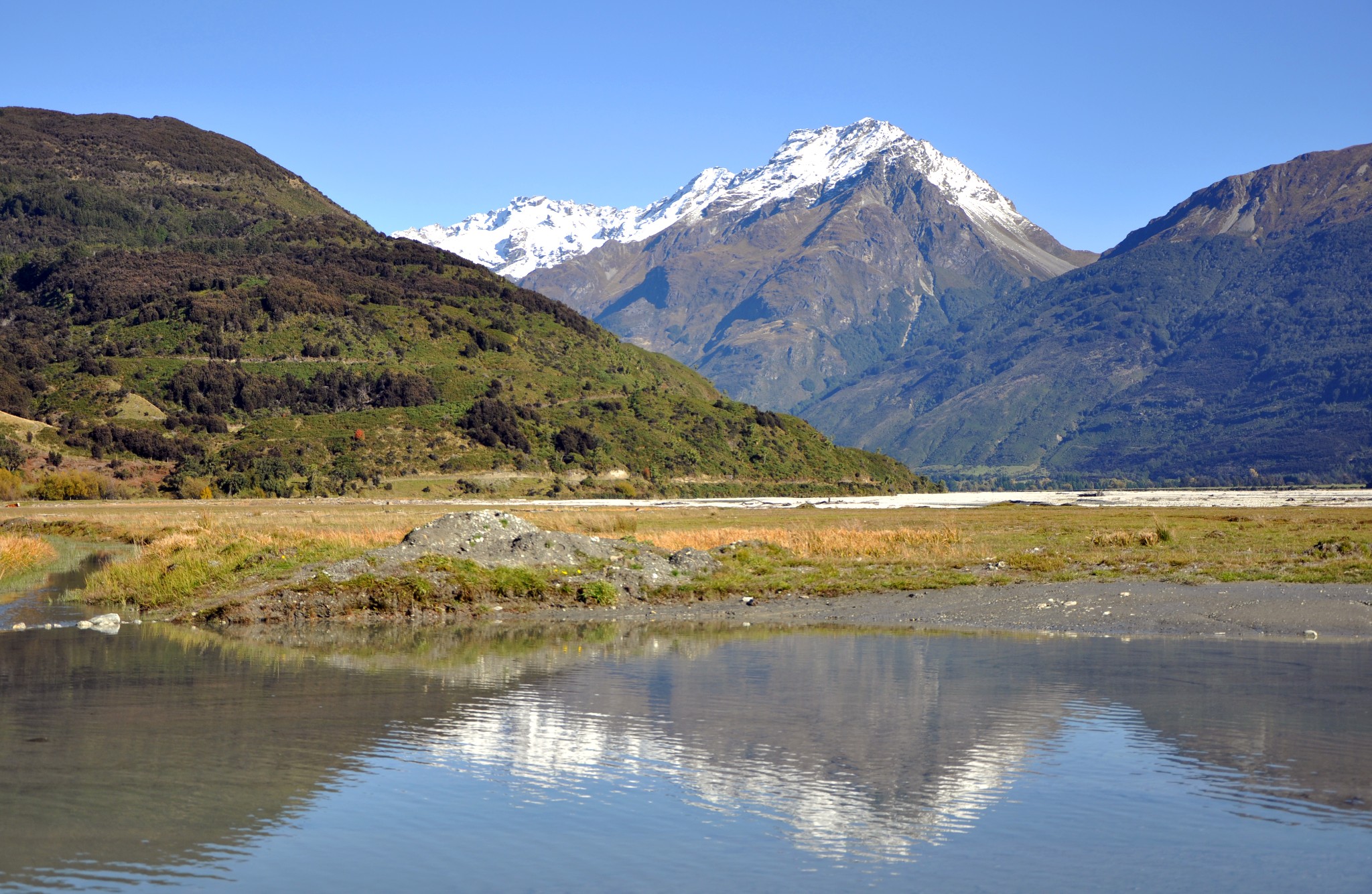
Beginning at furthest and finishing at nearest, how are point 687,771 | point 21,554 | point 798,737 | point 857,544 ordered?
point 857,544, point 21,554, point 798,737, point 687,771

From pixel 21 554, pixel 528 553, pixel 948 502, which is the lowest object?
pixel 21 554

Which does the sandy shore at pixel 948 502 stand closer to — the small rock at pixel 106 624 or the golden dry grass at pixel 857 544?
the golden dry grass at pixel 857 544

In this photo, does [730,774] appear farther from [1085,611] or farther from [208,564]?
[208,564]

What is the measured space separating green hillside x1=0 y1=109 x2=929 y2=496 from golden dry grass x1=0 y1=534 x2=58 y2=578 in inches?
2047

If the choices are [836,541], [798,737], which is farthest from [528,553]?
[798,737]

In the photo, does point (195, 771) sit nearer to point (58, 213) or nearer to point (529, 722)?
point (529, 722)

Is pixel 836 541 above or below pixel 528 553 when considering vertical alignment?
above

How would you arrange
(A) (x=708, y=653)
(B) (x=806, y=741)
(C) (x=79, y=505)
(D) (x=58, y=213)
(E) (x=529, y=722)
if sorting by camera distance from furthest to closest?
(D) (x=58, y=213) < (C) (x=79, y=505) < (A) (x=708, y=653) < (E) (x=529, y=722) < (B) (x=806, y=741)

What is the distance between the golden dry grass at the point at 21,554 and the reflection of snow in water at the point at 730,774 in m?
28.4

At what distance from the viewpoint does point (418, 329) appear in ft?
471

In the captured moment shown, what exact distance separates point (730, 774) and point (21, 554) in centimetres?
3582

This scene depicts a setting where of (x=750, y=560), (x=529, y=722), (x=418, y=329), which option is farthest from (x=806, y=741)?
(x=418, y=329)

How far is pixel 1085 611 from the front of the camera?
30.1 m

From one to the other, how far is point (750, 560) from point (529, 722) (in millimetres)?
22253
